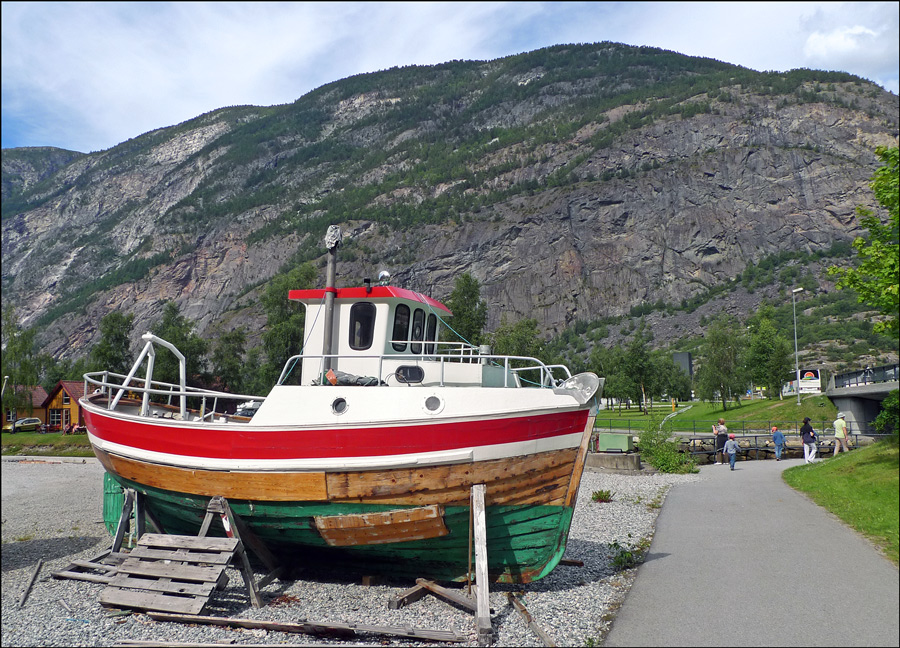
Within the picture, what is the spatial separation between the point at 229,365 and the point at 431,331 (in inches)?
1763

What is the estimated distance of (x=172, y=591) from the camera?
731 cm

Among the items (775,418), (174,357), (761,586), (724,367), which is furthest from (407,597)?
(724,367)

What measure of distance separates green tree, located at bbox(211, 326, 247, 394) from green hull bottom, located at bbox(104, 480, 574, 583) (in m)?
45.1

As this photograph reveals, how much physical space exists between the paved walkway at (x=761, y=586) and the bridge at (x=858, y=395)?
A: 1152cm

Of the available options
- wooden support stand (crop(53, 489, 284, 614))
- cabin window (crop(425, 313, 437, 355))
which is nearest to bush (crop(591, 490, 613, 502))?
cabin window (crop(425, 313, 437, 355))

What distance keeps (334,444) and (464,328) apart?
3583 centimetres

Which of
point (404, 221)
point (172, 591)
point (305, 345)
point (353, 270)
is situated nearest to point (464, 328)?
point (305, 345)

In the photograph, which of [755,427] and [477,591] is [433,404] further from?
[755,427]

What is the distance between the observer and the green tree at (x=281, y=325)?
139ft

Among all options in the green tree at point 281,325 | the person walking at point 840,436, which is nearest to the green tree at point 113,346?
the green tree at point 281,325

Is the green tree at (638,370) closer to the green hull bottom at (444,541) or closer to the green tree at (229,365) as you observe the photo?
the green tree at (229,365)

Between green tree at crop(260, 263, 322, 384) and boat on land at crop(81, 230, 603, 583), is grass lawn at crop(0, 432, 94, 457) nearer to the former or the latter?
green tree at crop(260, 263, 322, 384)

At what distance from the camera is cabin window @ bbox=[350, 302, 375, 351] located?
9.61 meters

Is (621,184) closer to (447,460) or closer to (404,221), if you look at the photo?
(404,221)
